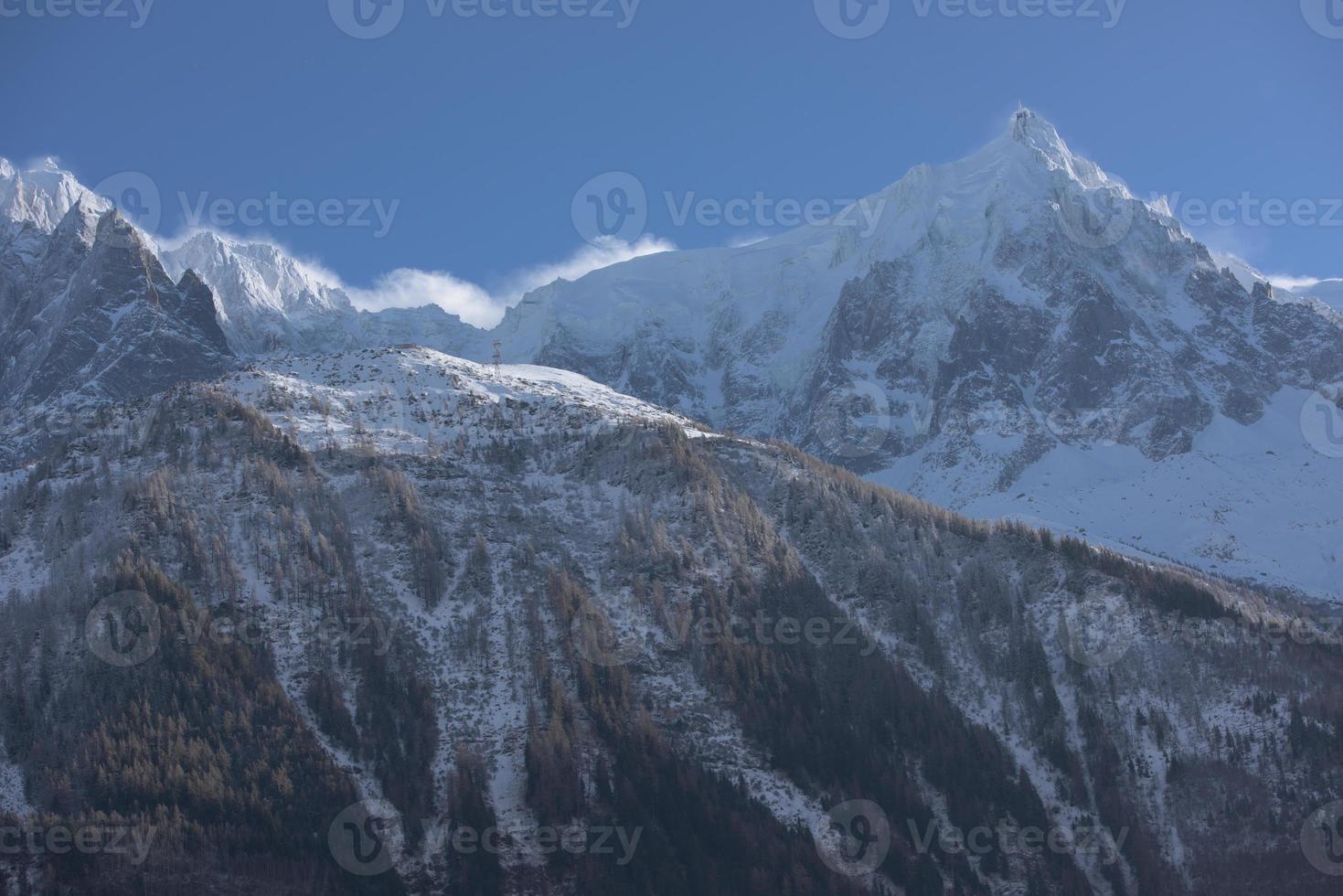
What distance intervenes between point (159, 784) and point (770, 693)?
77174 mm

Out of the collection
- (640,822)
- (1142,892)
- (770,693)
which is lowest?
(1142,892)

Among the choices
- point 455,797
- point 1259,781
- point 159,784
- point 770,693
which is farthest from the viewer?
point 770,693

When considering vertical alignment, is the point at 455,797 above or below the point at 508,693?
below

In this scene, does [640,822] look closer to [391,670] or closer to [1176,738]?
[391,670]

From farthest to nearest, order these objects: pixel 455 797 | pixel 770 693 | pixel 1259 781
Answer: pixel 770 693
pixel 1259 781
pixel 455 797

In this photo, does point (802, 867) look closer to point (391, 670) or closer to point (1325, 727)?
point (391, 670)

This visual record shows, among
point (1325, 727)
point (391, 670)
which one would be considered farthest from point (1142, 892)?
point (391, 670)

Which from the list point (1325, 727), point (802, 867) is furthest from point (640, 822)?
point (1325, 727)

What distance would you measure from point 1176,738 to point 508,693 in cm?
8899

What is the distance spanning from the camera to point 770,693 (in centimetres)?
17988

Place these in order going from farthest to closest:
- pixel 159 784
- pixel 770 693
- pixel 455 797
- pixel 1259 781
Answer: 1. pixel 770 693
2. pixel 1259 781
3. pixel 455 797
4. pixel 159 784

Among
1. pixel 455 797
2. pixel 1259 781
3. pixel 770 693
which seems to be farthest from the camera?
pixel 770 693

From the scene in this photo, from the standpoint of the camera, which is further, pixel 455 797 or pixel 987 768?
pixel 987 768

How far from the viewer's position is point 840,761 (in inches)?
6722
